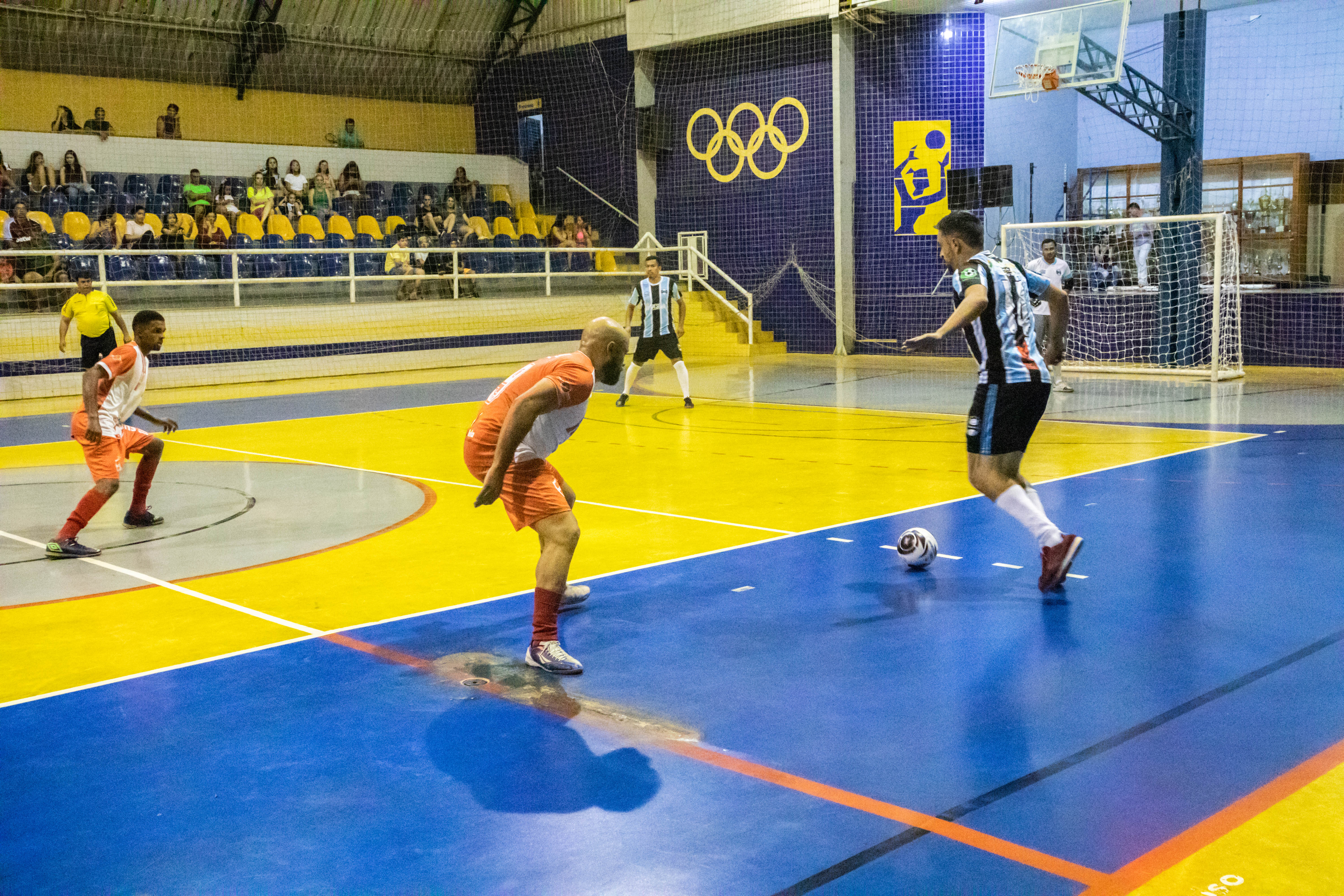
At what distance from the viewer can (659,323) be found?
1427cm

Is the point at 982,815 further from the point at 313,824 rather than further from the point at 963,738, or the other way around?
the point at 313,824

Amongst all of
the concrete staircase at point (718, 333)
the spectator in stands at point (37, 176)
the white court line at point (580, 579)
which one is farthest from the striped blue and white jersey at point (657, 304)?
the spectator in stands at point (37, 176)

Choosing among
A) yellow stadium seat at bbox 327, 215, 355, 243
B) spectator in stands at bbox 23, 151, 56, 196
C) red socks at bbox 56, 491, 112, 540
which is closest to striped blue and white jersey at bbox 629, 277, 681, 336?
red socks at bbox 56, 491, 112, 540

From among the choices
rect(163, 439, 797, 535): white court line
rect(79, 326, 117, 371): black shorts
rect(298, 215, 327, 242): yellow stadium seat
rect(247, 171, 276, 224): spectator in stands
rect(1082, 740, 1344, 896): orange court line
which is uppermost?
rect(247, 171, 276, 224): spectator in stands

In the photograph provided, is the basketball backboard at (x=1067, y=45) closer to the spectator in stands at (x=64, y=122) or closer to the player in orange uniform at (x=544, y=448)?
the player in orange uniform at (x=544, y=448)

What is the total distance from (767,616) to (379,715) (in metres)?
1.92

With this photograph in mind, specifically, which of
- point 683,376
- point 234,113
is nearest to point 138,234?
point 234,113

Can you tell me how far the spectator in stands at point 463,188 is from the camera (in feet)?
85.1

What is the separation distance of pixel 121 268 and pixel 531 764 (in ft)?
60.7

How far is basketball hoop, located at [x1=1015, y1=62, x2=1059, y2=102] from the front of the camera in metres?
17.6

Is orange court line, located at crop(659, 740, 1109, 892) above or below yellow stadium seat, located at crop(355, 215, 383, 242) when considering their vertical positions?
below

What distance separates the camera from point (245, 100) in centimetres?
2556

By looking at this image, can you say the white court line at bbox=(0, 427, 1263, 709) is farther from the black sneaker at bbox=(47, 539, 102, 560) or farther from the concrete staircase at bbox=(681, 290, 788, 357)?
the concrete staircase at bbox=(681, 290, 788, 357)

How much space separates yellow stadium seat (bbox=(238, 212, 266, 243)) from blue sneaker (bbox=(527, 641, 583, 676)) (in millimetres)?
19411
